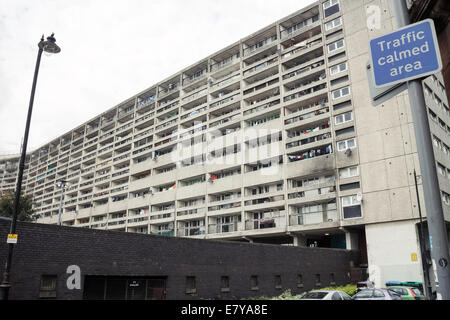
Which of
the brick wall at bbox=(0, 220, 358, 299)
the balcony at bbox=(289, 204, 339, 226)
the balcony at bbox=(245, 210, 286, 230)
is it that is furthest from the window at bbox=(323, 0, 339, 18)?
the brick wall at bbox=(0, 220, 358, 299)

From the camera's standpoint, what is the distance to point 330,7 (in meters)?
45.6

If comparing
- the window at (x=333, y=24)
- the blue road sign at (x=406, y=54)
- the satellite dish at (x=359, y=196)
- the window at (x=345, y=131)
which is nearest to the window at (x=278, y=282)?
the satellite dish at (x=359, y=196)

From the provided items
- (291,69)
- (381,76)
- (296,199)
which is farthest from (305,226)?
(381,76)

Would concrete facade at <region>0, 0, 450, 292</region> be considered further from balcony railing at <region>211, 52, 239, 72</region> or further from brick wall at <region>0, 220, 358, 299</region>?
brick wall at <region>0, 220, 358, 299</region>

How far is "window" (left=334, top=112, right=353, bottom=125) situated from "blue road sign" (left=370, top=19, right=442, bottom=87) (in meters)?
37.5

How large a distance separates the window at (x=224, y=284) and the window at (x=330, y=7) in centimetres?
3585

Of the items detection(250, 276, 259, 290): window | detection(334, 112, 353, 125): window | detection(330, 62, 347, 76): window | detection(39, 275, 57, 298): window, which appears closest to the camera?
detection(39, 275, 57, 298): window

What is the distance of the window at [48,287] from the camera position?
51.2 feet

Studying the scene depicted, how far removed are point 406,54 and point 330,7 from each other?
A: 46.0m

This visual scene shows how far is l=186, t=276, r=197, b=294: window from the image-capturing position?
2138 centimetres

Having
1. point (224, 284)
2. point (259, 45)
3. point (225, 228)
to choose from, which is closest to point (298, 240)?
point (225, 228)

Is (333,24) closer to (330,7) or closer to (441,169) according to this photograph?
(330,7)

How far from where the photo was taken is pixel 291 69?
1852 inches
